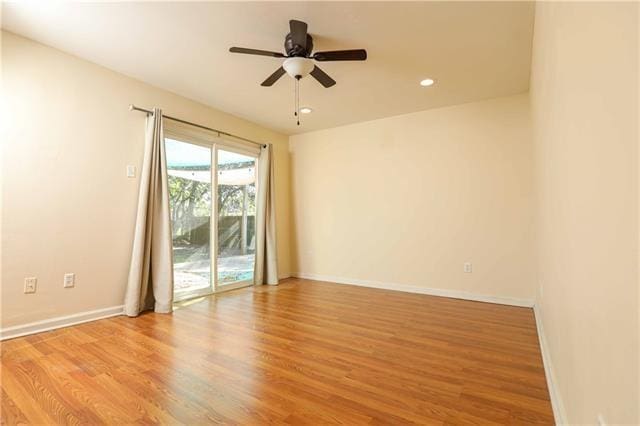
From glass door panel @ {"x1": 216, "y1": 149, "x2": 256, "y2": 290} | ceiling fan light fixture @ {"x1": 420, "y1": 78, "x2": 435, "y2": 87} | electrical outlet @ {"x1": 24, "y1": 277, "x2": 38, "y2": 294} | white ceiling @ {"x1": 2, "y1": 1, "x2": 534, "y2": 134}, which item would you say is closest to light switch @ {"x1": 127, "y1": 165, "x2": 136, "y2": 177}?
white ceiling @ {"x1": 2, "y1": 1, "x2": 534, "y2": 134}

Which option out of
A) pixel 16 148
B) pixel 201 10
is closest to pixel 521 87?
pixel 201 10

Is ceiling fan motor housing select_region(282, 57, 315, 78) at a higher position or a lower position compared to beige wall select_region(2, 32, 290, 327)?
higher

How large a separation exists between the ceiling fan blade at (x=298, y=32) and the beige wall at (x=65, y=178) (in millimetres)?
2090

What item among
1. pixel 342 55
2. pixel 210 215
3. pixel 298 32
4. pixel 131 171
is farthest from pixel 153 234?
pixel 342 55

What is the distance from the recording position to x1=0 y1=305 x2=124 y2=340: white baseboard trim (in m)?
2.47

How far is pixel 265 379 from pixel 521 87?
154 inches

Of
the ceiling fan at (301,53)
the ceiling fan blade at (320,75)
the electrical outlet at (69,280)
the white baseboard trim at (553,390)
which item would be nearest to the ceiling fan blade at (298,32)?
the ceiling fan at (301,53)

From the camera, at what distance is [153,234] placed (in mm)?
3309

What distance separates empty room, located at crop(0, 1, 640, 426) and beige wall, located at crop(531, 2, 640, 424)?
11 mm

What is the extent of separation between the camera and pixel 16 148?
250 centimetres

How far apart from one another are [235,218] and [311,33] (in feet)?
9.47

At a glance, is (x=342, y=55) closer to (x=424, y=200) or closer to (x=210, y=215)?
(x=424, y=200)

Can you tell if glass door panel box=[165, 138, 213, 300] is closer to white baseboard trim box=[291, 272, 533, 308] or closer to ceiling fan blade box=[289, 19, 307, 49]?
white baseboard trim box=[291, 272, 533, 308]

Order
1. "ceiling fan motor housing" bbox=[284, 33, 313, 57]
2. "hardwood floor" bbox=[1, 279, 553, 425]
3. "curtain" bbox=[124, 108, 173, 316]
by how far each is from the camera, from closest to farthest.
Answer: "hardwood floor" bbox=[1, 279, 553, 425] → "ceiling fan motor housing" bbox=[284, 33, 313, 57] → "curtain" bbox=[124, 108, 173, 316]
